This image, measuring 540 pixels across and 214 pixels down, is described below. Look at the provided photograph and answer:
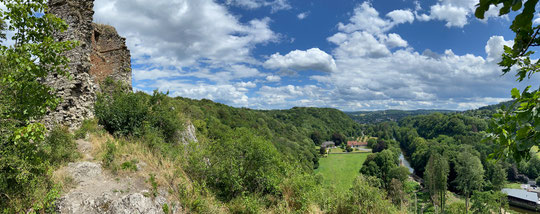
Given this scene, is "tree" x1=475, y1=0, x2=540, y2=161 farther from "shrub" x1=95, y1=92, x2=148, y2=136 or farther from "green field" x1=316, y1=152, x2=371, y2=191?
"green field" x1=316, y1=152, x2=371, y2=191

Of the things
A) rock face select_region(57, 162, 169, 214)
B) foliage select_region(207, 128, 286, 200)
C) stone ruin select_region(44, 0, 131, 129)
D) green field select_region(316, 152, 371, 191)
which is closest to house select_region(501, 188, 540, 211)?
green field select_region(316, 152, 371, 191)

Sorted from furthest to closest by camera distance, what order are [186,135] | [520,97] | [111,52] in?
[186,135]
[111,52]
[520,97]

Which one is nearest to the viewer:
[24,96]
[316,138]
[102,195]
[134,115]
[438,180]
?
[24,96]

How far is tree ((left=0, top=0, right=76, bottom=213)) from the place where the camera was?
14.7ft

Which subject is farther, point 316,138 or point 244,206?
point 316,138

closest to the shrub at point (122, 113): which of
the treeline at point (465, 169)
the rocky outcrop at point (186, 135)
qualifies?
the rocky outcrop at point (186, 135)

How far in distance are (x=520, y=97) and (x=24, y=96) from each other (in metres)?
7.86

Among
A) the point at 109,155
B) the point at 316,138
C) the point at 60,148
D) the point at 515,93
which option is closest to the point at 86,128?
the point at 60,148

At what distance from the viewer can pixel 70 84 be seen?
946 centimetres

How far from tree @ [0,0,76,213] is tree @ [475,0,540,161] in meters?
6.67

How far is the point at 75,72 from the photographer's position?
9.57m

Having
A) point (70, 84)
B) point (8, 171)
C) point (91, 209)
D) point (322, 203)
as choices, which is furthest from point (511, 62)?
point (70, 84)

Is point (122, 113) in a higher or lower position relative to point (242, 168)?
higher

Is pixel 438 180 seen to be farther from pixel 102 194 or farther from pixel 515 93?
pixel 102 194
